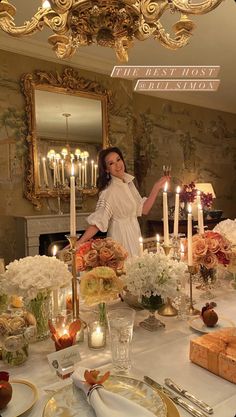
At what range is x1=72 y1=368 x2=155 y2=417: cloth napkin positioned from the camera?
0.69 meters

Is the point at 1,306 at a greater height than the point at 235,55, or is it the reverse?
the point at 235,55

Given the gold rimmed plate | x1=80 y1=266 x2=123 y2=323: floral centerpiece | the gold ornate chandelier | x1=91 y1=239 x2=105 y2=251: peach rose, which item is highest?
the gold ornate chandelier

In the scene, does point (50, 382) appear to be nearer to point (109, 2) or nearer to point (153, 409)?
point (153, 409)

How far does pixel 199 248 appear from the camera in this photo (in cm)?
149

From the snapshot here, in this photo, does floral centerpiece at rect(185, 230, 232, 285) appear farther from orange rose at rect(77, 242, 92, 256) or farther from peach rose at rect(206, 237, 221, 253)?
orange rose at rect(77, 242, 92, 256)

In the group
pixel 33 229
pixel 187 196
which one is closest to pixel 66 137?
pixel 33 229

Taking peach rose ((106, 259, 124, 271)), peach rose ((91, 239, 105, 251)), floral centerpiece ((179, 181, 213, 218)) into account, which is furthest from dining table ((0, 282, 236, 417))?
floral centerpiece ((179, 181, 213, 218))

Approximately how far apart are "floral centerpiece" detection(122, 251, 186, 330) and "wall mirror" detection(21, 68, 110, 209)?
2.72 m

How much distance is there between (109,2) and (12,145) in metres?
2.55

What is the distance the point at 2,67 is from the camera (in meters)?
3.52

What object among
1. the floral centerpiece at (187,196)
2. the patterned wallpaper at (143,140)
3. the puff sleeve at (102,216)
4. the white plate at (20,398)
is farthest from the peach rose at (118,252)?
the floral centerpiece at (187,196)

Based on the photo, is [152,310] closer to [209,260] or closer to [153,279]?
[153,279]

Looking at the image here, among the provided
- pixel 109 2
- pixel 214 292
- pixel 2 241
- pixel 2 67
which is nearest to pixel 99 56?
pixel 2 67

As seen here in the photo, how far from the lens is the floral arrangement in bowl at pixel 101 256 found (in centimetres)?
132
